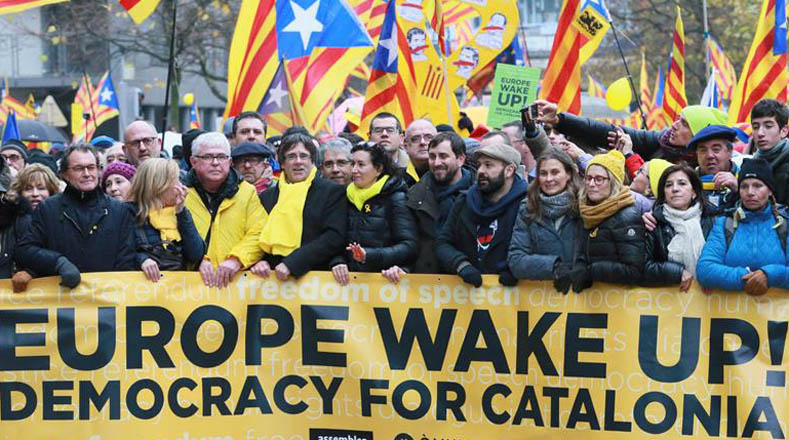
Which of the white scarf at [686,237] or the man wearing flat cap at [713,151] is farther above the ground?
the man wearing flat cap at [713,151]

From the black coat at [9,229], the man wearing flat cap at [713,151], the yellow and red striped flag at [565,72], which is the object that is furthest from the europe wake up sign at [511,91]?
the black coat at [9,229]

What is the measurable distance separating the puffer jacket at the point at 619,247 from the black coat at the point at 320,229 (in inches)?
55.4

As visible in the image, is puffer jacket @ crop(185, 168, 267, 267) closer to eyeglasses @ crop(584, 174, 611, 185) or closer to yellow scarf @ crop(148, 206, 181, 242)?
yellow scarf @ crop(148, 206, 181, 242)

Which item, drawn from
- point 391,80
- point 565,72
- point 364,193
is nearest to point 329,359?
point 364,193

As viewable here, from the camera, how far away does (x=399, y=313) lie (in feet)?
22.0

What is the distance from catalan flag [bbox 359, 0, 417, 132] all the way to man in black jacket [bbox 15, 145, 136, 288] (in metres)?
4.02

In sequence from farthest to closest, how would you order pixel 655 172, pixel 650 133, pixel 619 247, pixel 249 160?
pixel 650 133 < pixel 249 160 < pixel 655 172 < pixel 619 247

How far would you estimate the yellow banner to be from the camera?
642 centimetres

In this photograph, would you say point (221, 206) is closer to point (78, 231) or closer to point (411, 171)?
point (78, 231)

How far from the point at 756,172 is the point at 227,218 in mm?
2864

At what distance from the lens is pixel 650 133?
812cm

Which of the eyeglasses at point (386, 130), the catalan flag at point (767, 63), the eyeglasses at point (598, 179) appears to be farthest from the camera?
the catalan flag at point (767, 63)

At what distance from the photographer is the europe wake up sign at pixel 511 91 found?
33.4 ft

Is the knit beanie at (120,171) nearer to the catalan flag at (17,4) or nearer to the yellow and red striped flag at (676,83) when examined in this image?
the catalan flag at (17,4)
